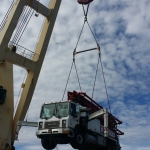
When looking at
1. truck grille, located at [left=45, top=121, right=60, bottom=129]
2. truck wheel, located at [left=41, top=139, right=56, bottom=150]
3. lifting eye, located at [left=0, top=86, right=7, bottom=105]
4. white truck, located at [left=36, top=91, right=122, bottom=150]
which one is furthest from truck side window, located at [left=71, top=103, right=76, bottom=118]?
lifting eye, located at [left=0, top=86, right=7, bottom=105]

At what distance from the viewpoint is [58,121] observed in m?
10.9

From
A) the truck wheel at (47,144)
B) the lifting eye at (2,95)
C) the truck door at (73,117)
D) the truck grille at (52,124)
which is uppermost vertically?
the lifting eye at (2,95)

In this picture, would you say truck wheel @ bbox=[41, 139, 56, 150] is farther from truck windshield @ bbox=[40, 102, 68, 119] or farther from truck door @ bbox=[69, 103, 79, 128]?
truck door @ bbox=[69, 103, 79, 128]

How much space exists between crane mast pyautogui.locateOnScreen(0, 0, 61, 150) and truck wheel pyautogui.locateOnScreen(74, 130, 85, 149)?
4.74 meters

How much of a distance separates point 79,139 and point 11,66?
688cm

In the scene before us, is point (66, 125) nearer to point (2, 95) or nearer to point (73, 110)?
point (73, 110)

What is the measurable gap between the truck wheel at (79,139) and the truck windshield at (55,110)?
112cm

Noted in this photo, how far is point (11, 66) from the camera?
1555 centimetres

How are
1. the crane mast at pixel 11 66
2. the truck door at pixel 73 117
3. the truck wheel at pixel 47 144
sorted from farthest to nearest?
the crane mast at pixel 11 66
the truck wheel at pixel 47 144
the truck door at pixel 73 117

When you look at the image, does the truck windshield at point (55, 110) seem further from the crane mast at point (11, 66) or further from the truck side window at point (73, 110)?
the crane mast at point (11, 66)

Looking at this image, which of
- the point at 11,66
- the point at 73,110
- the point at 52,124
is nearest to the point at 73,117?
the point at 73,110

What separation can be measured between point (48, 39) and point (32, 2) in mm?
2613

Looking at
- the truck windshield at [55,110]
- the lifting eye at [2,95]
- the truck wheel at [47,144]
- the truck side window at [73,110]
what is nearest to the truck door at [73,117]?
the truck side window at [73,110]

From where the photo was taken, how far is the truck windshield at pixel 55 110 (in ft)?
36.6
